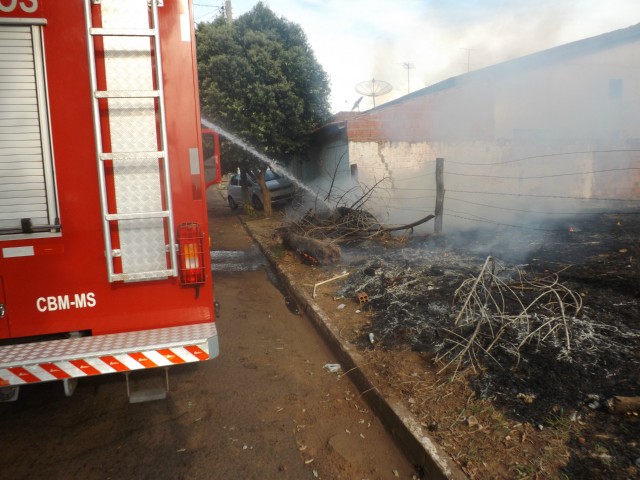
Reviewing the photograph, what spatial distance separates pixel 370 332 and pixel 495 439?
196 cm

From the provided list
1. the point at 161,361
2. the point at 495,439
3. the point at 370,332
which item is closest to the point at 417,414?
the point at 495,439

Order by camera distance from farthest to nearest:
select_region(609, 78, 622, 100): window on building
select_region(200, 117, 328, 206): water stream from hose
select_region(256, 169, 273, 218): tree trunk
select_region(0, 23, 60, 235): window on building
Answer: select_region(256, 169, 273, 218): tree trunk, select_region(609, 78, 622, 100): window on building, select_region(200, 117, 328, 206): water stream from hose, select_region(0, 23, 60, 235): window on building

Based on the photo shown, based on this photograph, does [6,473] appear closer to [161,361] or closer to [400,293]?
[161,361]

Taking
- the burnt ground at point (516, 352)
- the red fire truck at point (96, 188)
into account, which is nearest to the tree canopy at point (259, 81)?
the burnt ground at point (516, 352)

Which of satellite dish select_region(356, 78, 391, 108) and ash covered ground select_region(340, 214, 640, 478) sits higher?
satellite dish select_region(356, 78, 391, 108)

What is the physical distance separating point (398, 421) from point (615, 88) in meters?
14.9

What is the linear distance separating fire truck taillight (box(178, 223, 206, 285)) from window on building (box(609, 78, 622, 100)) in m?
15.3

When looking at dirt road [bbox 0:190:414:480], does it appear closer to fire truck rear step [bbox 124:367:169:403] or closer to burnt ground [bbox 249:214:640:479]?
fire truck rear step [bbox 124:367:169:403]

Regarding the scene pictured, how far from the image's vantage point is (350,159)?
41.0ft

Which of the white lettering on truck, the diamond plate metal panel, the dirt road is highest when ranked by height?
the diamond plate metal panel

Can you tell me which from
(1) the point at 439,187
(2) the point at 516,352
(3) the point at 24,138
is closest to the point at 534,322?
(2) the point at 516,352

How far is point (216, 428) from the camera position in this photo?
10.7ft

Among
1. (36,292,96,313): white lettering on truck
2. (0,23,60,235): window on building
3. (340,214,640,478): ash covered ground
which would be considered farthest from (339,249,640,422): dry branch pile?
(0,23,60,235): window on building

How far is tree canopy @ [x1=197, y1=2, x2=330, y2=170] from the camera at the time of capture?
506 inches
